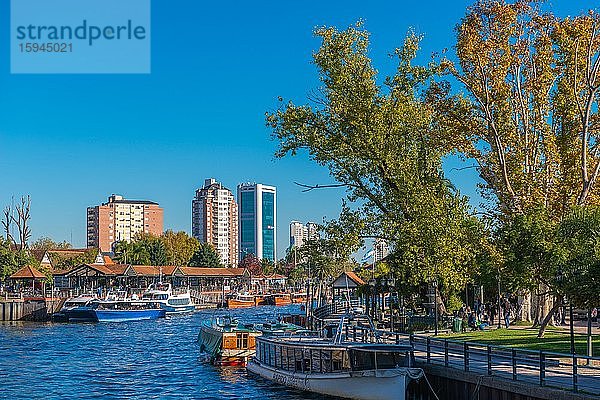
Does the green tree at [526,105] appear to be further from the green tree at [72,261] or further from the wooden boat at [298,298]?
the green tree at [72,261]

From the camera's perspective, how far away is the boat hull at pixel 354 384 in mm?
31719

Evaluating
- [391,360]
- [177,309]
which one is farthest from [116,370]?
[177,309]

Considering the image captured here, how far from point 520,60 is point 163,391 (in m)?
27.1

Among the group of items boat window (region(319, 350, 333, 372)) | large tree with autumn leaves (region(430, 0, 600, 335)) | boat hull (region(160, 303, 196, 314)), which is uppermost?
large tree with autumn leaves (region(430, 0, 600, 335))

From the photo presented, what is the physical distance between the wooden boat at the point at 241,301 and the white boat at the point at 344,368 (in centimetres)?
9434

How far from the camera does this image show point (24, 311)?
106m

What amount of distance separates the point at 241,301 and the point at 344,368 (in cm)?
10429

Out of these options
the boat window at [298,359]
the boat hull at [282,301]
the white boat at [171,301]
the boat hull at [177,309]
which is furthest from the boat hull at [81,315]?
the boat window at [298,359]

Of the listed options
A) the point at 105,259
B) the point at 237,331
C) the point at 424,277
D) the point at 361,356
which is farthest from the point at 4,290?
the point at 361,356

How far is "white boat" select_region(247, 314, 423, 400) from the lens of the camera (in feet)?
105

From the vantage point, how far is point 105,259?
197625mm

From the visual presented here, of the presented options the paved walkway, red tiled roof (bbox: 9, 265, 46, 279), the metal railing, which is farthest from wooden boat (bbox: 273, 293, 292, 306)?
the paved walkway

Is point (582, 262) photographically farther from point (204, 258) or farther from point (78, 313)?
point (204, 258)

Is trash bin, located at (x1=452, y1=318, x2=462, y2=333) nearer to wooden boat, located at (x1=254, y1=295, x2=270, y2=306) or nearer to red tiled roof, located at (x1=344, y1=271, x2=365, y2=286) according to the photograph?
red tiled roof, located at (x1=344, y1=271, x2=365, y2=286)
